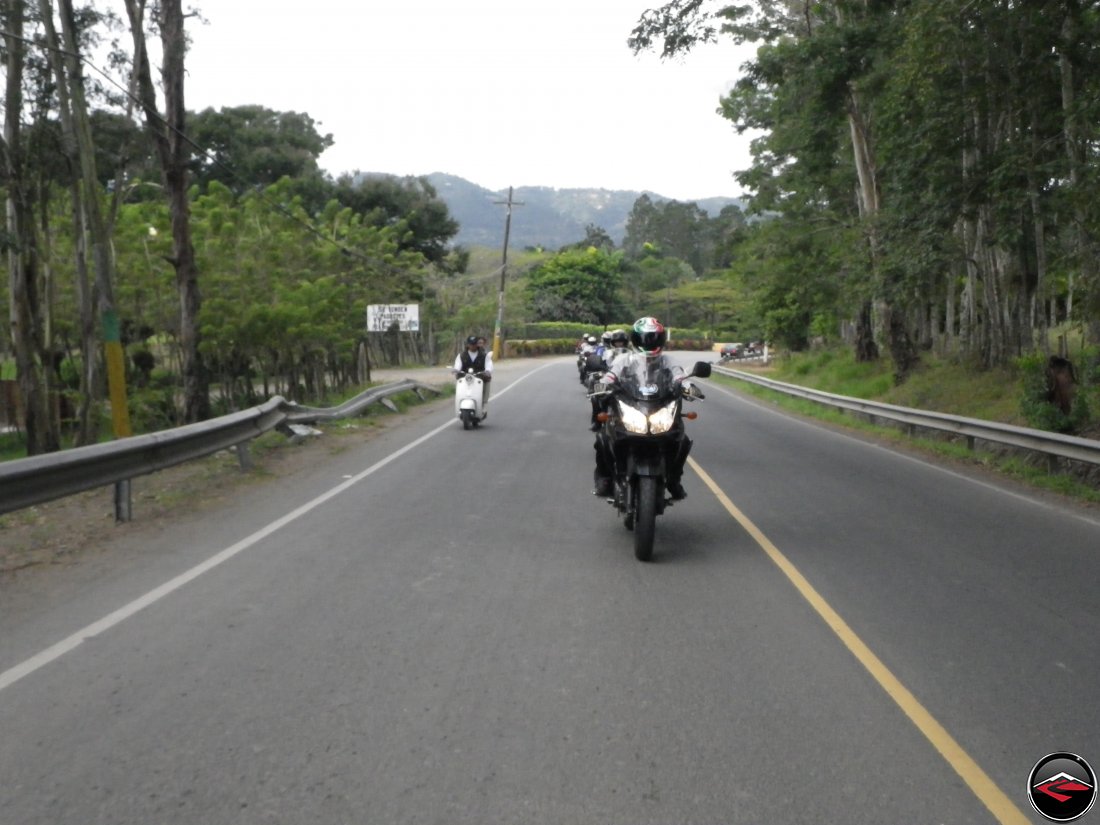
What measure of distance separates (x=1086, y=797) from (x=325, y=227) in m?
37.3

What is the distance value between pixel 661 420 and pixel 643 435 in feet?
0.67

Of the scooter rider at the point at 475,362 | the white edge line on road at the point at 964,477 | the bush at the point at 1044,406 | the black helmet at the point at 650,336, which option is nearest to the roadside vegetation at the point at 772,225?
the bush at the point at 1044,406

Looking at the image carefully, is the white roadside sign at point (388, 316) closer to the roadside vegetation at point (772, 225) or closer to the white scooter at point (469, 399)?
the roadside vegetation at point (772, 225)

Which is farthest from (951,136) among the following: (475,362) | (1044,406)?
(475,362)

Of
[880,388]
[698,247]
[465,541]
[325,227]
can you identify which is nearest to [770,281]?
[880,388]

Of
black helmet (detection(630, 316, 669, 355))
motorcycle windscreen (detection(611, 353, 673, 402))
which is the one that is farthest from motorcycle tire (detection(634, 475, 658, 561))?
black helmet (detection(630, 316, 669, 355))

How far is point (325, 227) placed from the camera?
39.4 m

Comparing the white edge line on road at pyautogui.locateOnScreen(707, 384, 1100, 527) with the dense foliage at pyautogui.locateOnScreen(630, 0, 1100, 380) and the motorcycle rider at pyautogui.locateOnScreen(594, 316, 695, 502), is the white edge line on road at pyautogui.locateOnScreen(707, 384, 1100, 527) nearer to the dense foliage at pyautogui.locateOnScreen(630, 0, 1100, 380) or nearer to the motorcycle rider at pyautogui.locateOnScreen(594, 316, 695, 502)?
the dense foliage at pyautogui.locateOnScreen(630, 0, 1100, 380)

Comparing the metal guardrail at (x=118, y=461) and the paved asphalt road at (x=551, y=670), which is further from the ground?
the metal guardrail at (x=118, y=461)

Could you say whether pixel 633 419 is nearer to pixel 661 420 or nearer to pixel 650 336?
pixel 661 420

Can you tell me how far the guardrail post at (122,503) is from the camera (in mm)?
10680

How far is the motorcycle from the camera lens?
863cm

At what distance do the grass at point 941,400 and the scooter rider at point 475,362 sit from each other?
25.0 feet

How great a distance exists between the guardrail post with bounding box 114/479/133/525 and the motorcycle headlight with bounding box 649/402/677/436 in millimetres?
5237
